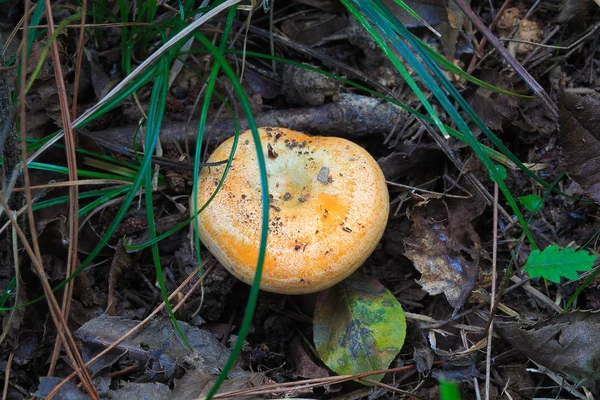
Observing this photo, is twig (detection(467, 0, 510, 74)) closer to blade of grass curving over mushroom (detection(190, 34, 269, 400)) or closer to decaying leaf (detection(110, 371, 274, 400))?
blade of grass curving over mushroom (detection(190, 34, 269, 400))

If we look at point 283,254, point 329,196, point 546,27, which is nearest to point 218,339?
point 283,254

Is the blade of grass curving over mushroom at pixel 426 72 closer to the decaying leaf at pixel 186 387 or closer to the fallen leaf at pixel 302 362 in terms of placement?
the fallen leaf at pixel 302 362

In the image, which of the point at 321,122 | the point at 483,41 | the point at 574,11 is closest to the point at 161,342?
the point at 321,122

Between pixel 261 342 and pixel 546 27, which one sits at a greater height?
pixel 546 27

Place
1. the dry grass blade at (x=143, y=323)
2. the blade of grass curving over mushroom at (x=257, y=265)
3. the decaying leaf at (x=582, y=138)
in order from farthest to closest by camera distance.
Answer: the decaying leaf at (x=582, y=138) < the dry grass blade at (x=143, y=323) < the blade of grass curving over mushroom at (x=257, y=265)

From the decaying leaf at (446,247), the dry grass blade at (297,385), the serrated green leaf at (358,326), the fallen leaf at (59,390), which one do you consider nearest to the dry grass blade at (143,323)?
the fallen leaf at (59,390)

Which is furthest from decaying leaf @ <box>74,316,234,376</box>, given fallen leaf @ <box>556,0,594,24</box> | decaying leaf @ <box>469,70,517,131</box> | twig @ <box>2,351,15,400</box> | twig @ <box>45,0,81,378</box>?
fallen leaf @ <box>556,0,594,24</box>

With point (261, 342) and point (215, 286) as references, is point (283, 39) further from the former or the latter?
point (261, 342)

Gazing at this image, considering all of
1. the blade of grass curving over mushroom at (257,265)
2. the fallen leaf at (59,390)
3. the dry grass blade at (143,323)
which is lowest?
the fallen leaf at (59,390)
